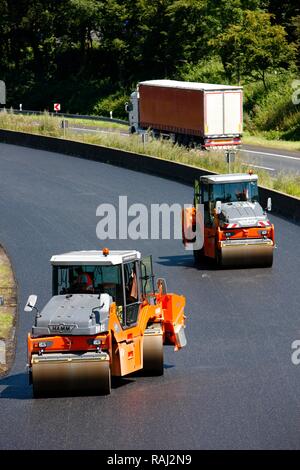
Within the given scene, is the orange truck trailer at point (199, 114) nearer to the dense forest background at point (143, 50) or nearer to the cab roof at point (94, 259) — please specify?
the dense forest background at point (143, 50)

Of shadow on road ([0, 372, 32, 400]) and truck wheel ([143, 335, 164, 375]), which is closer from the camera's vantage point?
shadow on road ([0, 372, 32, 400])

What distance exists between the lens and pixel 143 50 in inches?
4006

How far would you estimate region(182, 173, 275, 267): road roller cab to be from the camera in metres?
33.1

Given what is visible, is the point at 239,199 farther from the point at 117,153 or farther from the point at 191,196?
the point at 117,153

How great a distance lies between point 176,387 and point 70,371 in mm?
2414

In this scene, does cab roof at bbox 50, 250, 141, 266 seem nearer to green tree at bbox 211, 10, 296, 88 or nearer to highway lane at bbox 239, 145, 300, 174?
highway lane at bbox 239, 145, 300, 174

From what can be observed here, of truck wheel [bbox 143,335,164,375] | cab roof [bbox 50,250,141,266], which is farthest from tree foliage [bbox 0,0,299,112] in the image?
cab roof [bbox 50,250,141,266]

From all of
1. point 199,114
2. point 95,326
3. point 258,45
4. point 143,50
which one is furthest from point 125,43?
point 95,326

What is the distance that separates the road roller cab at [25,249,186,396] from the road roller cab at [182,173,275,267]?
40.2 ft

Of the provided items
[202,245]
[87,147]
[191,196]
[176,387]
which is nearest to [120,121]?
[87,147]

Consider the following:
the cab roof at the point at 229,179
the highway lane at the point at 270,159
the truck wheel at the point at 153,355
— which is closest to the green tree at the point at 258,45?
the highway lane at the point at 270,159

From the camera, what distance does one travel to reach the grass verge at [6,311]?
2391 centimetres

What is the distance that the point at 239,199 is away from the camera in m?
33.9

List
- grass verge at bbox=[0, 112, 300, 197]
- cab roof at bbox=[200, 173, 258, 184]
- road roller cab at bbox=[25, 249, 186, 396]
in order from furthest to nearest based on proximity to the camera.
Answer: grass verge at bbox=[0, 112, 300, 197], cab roof at bbox=[200, 173, 258, 184], road roller cab at bbox=[25, 249, 186, 396]
